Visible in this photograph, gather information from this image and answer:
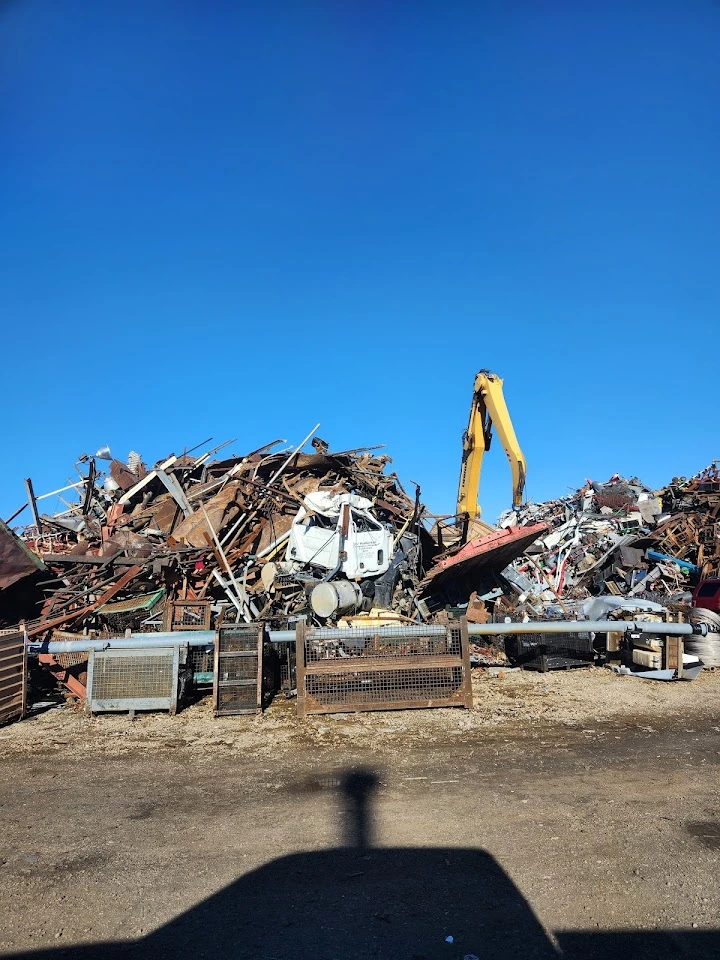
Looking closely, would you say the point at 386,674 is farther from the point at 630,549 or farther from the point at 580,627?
the point at 630,549

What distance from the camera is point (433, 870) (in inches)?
157

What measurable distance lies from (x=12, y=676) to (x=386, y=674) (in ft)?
16.3

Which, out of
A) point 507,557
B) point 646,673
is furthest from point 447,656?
point 507,557

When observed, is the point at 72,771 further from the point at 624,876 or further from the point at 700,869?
the point at 700,869

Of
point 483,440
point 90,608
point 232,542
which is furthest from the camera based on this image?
point 483,440

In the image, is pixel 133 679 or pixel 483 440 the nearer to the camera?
pixel 133 679

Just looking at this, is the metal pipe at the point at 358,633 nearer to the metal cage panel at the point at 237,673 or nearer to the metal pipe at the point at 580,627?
the metal pipe at the point at 580,627

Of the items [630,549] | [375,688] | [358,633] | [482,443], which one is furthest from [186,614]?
[630,549]

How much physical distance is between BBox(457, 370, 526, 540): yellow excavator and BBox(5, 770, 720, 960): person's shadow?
425 inches

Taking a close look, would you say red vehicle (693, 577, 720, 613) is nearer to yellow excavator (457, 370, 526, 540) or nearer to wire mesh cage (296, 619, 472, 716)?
yellow excavator (457, 370, 526, 540)

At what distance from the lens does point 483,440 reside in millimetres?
17016

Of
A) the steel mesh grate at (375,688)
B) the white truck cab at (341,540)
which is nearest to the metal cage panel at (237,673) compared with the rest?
the steel mesh grate at (375,688)

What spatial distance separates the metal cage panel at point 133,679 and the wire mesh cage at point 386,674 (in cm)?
183

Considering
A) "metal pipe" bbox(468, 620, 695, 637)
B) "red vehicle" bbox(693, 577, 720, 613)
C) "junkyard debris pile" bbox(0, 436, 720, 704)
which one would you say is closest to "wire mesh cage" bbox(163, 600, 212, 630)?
"junkyard debris pile" bbox(0, 436, 720, 704)
